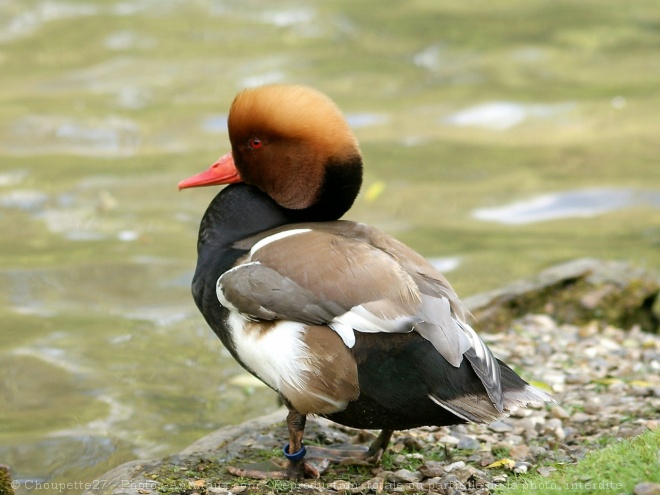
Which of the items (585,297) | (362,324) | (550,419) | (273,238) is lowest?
(585,297)

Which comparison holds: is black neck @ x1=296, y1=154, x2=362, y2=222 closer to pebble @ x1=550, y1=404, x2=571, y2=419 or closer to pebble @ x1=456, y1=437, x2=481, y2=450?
pebble @ x1=456, y1=437, x2=481, y2=450

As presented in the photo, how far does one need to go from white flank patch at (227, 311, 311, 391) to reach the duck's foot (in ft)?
1.18

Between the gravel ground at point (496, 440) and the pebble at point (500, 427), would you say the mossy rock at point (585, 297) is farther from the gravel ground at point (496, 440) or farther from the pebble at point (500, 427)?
the pebble at point (500, 427)

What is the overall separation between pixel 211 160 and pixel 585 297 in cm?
412

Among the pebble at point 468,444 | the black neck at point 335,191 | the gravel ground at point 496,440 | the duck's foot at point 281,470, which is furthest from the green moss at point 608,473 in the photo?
the black neck at point 335,191

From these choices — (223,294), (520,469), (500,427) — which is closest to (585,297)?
(500,427)

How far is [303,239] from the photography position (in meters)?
3.55

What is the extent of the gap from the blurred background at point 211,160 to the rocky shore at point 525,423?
122 centimetres

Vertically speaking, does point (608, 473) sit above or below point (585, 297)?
above

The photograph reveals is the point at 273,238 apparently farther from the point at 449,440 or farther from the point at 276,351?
the point at 449,440

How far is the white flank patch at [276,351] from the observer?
334 centimetres

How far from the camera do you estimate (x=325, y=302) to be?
3.33m

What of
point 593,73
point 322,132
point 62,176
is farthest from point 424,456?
point 593,73

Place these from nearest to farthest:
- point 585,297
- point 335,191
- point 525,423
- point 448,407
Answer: point 448,407
point 335,191
point 525,423
point 585,297
